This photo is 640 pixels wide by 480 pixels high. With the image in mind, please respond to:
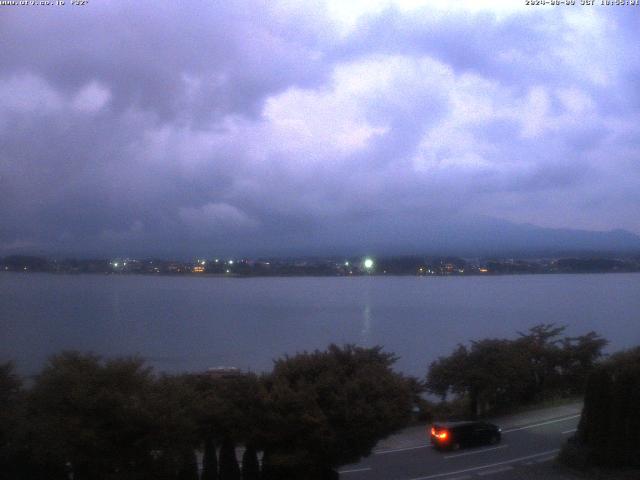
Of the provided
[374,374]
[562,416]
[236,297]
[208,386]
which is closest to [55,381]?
[208,386]

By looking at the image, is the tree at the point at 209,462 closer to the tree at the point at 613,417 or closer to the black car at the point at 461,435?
the tree at the point at 613,417

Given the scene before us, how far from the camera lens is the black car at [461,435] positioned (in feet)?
72.4

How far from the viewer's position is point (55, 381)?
41.7 feet

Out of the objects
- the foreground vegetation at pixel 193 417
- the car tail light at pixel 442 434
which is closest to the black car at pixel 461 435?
the car tail light at pixel 442 434

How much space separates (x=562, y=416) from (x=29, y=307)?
2419 cm

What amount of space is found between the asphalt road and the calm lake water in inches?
246

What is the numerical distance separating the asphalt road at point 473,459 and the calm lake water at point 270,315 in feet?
20.5

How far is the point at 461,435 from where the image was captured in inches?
874

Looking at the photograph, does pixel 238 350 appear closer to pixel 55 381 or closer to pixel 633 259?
pixel 55 381

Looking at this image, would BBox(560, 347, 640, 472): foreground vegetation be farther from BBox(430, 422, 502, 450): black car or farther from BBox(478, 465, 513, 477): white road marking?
BBox(430, 422, 502, 450): black car

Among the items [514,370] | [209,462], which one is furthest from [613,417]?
[514,370]

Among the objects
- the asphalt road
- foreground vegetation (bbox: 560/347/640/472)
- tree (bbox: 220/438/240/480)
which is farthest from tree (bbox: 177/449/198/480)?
foreground vegetation (bbox: 560/347/640/472)

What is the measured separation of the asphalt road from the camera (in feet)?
61.2

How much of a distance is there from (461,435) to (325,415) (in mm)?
9301
